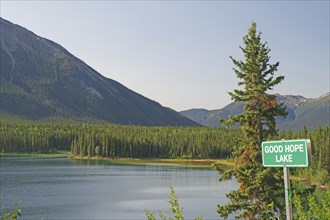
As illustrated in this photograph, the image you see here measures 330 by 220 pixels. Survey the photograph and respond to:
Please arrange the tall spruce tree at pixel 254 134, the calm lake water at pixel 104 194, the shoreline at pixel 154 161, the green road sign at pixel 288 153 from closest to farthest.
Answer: the green road sign at pixel 288 153, the tall spruce tree at pixel 254 134, the calm lake water at pixel 104 194, the shoreline at pixel 154 161

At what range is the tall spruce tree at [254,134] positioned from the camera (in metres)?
24.4

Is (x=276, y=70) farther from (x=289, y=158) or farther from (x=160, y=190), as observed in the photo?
(x=160, y=190)

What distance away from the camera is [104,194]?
275ft

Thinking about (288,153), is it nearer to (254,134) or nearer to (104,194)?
(254,134)

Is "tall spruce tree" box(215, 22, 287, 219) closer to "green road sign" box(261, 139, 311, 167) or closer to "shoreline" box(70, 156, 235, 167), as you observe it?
"green road sign" box(261, 139, 311, 167)

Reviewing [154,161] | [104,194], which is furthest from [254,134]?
[154,161]

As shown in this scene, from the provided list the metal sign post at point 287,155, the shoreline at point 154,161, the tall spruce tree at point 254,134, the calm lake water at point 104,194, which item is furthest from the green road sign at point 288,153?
the shoreline at point 154,161

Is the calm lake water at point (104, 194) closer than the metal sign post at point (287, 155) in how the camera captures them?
No

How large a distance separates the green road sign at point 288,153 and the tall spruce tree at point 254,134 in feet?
49.6

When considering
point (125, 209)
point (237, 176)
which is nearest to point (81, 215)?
point (125, 209)

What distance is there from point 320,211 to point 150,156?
185498mm

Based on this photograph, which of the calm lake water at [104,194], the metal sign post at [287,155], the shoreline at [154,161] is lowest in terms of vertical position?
the calm lake water at [104,194]

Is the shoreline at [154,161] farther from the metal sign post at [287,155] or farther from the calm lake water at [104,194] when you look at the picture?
the metal sign post at [287,155]

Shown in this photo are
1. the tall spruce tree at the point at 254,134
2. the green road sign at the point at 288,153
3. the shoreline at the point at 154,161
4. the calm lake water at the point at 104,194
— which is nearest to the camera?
the green road sign at the point at 288,153
